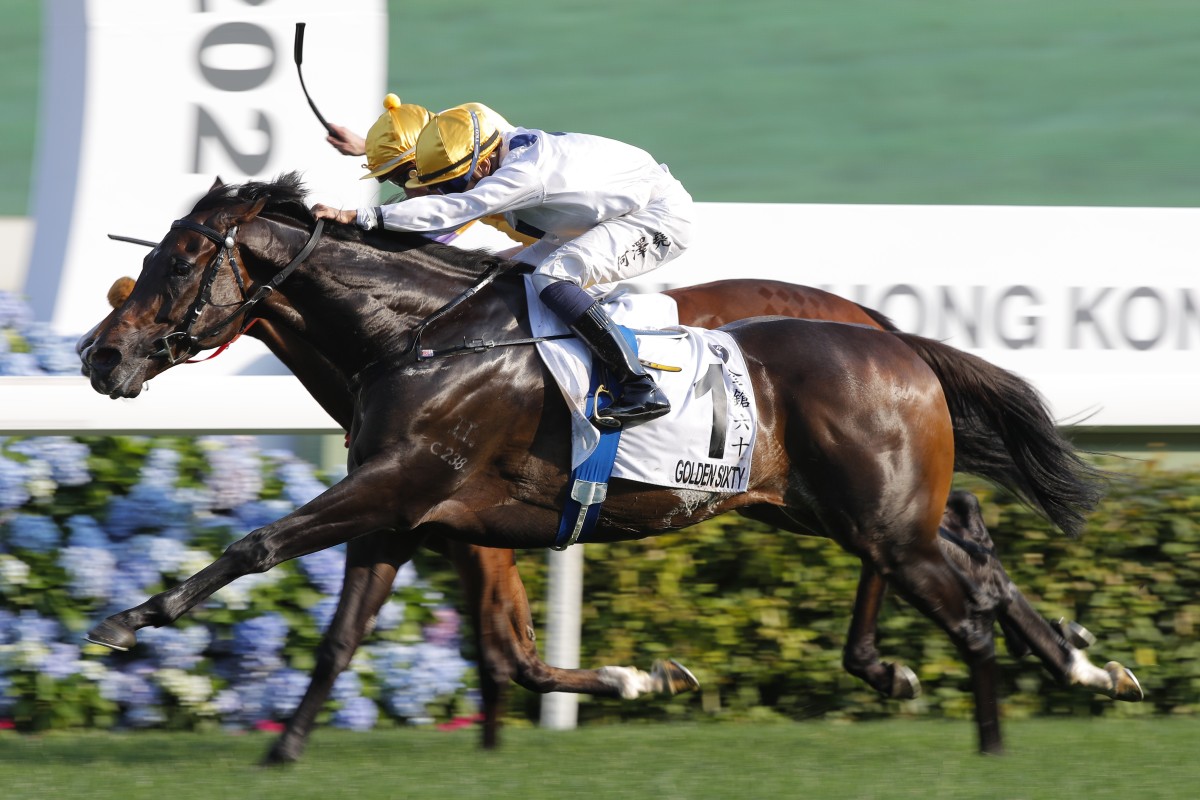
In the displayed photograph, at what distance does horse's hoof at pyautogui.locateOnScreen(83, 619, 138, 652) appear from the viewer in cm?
369

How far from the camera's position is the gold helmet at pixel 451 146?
14.0 feet

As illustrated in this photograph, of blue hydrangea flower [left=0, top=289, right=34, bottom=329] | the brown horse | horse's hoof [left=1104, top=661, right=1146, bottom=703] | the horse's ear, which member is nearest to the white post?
the brown horse

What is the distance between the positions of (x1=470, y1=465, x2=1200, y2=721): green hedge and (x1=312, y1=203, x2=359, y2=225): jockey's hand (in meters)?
1.37

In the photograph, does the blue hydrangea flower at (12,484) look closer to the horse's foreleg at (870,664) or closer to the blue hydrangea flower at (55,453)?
the blue hydrangea flower at (55,453)

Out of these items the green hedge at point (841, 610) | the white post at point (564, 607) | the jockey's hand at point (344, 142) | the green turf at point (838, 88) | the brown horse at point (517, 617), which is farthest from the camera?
the green turf at point (838, 88)

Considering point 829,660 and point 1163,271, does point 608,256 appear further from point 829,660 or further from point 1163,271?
point 1163,271

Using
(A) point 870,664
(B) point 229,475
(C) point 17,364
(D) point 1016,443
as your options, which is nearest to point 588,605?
(A) point 870,664

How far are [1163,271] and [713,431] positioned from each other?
3608 mm

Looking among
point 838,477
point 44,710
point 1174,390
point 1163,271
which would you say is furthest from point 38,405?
point 1163,271

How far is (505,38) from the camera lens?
11.2 meters

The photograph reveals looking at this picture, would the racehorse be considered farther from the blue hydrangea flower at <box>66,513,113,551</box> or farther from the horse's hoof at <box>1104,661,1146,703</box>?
the blue hydrangea flower at <box>66,513,113,551</box>

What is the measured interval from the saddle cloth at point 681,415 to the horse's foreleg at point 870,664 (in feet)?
2.20

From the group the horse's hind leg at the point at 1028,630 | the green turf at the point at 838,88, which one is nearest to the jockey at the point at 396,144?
the horse's hind leg at the point at 1028,630

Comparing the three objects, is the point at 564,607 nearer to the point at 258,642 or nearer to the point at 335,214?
the point at 258,642
